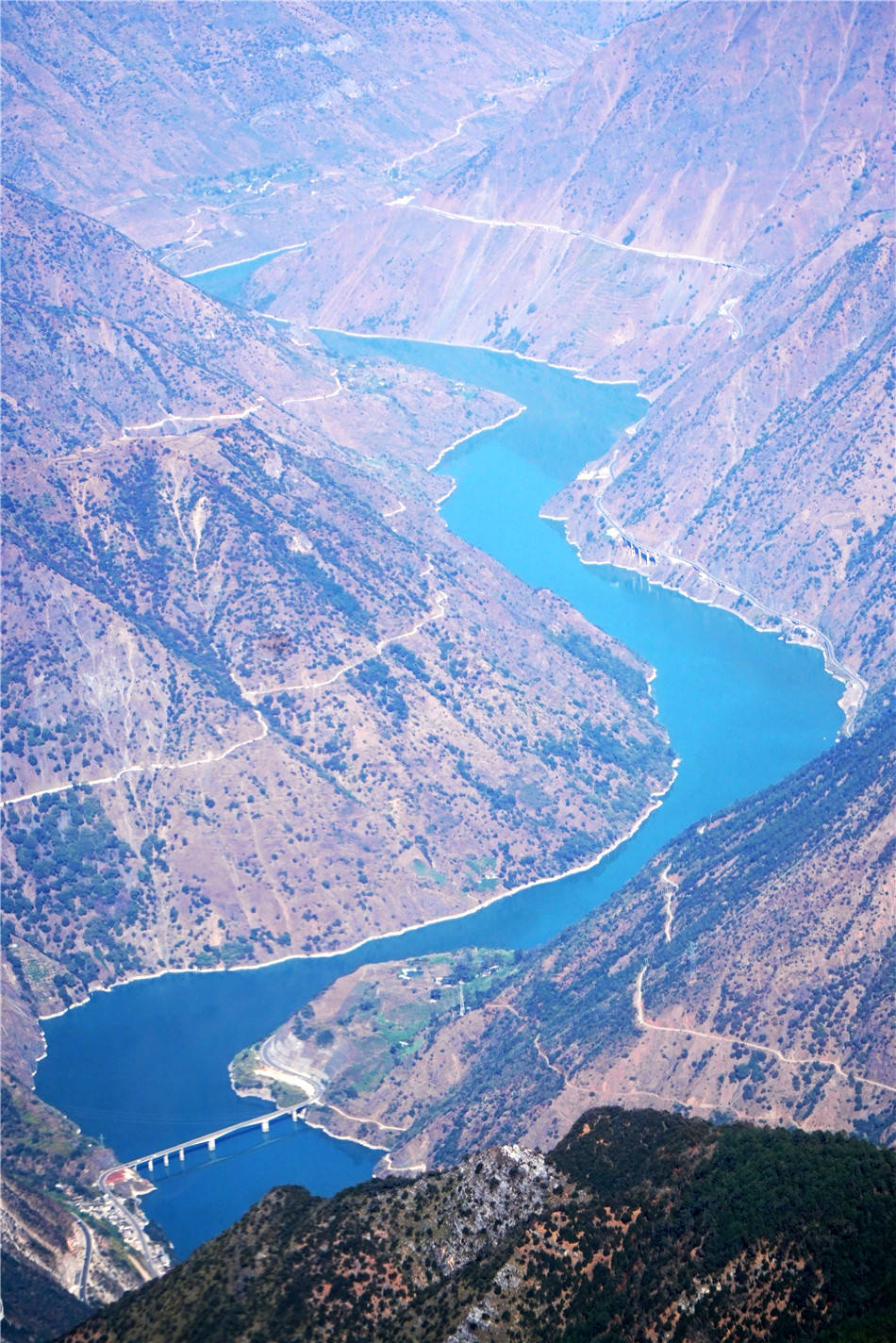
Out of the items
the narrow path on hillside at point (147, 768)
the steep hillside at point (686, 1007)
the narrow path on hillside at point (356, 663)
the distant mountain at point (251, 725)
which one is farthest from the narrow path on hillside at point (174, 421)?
the steep hillside at point (686, 1007)

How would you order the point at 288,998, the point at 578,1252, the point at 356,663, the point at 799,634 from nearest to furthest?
the point at 578,1252 → the point at 288,998 → the point at 356,663 → the point at 799,634

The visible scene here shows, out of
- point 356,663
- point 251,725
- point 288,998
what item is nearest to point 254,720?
point 251,725

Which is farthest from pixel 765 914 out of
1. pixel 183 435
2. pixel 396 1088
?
pixel 183 435

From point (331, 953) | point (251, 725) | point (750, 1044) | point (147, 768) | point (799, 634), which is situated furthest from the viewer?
point (799, 634)

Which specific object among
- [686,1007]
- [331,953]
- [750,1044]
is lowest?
[750,1044]

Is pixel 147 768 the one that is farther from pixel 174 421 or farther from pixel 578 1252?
pixel 578 1252
